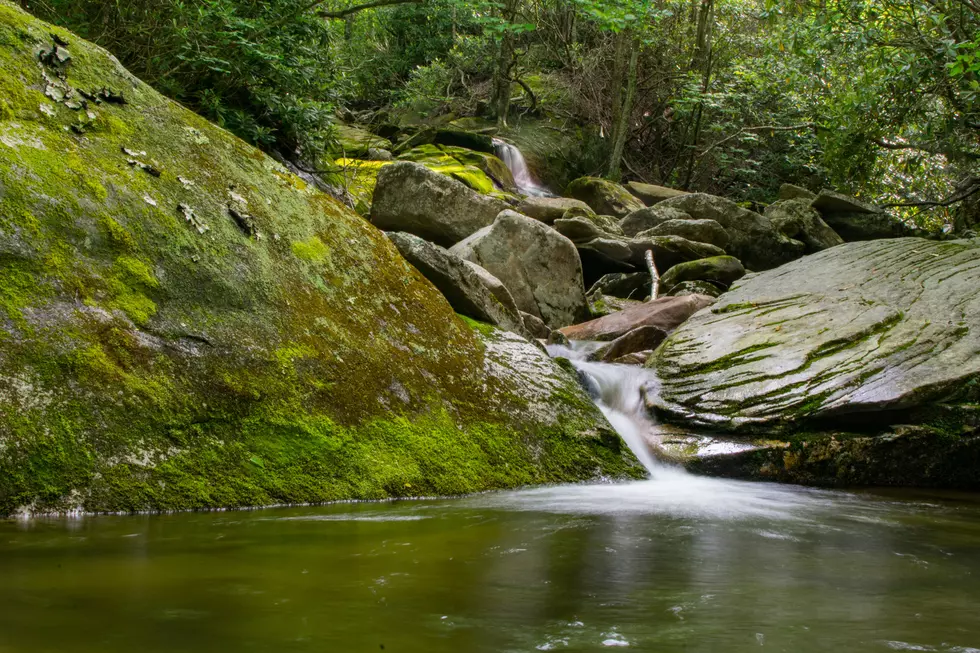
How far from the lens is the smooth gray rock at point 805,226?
1420 centimetres

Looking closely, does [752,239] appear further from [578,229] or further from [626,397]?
[626,397]

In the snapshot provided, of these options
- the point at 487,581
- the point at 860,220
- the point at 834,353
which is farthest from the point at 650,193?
the point at 487,581

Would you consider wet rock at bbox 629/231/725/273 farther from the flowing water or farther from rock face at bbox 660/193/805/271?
the flowing water

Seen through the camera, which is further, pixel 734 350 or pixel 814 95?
pixel 814 95

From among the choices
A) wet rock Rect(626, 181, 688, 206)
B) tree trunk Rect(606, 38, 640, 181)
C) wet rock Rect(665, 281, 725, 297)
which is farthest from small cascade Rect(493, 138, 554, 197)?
wet rock Rect(665, 281, 725, 297)

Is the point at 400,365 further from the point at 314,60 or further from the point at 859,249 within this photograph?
the point at 859,249

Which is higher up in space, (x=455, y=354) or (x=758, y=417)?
(x=455, y=354)

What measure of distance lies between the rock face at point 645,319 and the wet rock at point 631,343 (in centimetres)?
14

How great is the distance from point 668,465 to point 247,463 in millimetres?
3232

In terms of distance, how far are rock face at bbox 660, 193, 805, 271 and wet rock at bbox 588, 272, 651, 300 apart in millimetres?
2416

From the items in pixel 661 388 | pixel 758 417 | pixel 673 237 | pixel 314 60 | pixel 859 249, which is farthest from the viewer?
pixel 673 237

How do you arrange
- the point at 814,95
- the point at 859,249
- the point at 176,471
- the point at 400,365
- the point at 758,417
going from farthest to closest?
1. the point at 814,95
2. the point at 859,249
3. the point at 758,417
4. the point at 400,365
5. the point at 176,471

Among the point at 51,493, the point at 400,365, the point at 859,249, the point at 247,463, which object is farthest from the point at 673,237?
the point at 51,493

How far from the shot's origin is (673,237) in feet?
39.0
